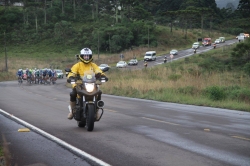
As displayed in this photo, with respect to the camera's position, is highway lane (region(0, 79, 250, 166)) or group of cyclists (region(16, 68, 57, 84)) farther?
group of cyclists (region(16, 68, 57, 84))

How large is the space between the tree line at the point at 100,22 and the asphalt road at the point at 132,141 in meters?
A: 83.7

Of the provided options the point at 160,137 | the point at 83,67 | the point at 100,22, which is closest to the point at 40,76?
the point at 83,67

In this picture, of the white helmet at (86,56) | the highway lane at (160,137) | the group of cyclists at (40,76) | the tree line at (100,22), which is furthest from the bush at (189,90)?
the tree line at (100,22)

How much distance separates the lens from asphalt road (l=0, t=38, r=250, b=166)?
798 centimetres

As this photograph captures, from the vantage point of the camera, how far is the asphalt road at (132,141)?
7977 millimetres

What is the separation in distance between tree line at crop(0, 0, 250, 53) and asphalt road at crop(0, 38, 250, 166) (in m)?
83.7

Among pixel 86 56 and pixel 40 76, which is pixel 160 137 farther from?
pixel 40 76

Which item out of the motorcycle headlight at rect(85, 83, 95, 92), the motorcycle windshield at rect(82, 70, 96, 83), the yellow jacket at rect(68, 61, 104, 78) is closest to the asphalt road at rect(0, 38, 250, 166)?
the motorcycle headlight at rect(85, 83, 95, 92)

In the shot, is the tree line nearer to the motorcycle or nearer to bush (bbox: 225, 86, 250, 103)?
bush (bbox: 225, 86, 250, 103)

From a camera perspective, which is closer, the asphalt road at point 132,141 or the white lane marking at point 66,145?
the white lane marking at point 66,145

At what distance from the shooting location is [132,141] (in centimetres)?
996

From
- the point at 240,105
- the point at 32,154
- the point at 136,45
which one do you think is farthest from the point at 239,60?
the point at 136,45

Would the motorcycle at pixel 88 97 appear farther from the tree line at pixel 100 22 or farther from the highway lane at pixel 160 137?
the tree line at pixel 100 22

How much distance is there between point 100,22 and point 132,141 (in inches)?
4202
